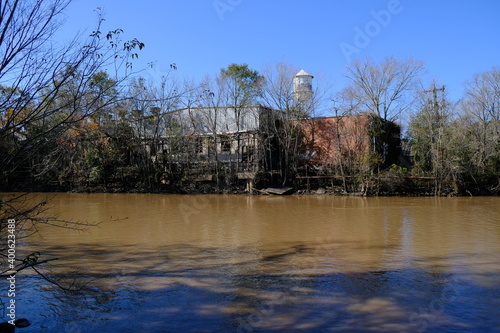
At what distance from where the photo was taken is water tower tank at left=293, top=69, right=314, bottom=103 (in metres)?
28.4

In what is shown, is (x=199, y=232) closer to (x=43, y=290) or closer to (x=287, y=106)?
(x=43, y=290)

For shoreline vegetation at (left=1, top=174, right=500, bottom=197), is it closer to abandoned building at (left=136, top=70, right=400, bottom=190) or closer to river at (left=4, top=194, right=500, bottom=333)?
abandoned building at (left=136, top=70, right=400, bottom=190)

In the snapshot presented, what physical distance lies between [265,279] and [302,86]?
25.4 meters

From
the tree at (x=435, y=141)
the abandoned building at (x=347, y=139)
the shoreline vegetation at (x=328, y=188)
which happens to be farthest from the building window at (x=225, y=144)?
the tree at (x=435, y=141)

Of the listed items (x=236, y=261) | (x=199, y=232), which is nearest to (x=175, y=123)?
(x=199, y=232)

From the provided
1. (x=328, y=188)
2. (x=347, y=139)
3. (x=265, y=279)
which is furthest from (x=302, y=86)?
(x=265, y=279)

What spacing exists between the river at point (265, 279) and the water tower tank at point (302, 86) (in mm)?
18088

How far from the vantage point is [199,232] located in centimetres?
1098

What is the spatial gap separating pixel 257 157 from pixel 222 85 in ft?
20.7

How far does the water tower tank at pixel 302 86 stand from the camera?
28406 millimetres

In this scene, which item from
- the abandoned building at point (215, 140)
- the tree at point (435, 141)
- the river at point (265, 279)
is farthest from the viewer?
the abandoned building at point (215, 140)

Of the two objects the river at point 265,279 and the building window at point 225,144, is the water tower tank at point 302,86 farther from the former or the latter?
the river at point 265,279

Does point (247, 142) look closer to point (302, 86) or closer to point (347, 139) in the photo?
point (302, 86)

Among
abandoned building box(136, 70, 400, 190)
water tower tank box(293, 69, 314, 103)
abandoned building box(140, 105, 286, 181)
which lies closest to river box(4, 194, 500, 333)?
abandoned building box(136, 70, 400, 190)
